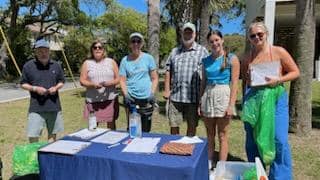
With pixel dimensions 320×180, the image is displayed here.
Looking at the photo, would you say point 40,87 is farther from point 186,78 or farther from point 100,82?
point 186,78

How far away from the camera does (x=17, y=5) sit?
87.2ft

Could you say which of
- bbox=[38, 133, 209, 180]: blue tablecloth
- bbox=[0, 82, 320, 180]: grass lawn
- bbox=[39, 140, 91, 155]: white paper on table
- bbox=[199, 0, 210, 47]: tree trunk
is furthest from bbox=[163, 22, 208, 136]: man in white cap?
bbox=[199, 0, 210, 47]: tree trunk

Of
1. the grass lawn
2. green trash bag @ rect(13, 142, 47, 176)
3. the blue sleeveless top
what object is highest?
the blue sleeveless top

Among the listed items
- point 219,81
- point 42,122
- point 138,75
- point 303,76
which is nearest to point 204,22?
point 303,76

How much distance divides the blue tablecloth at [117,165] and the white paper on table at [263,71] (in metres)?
1.15

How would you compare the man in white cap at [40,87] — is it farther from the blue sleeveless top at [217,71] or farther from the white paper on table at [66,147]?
the blue sleeveless top at [217,71]

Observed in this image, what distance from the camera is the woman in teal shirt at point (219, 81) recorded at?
510 centimetres

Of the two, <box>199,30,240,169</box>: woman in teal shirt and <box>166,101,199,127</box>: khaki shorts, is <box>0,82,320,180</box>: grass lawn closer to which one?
<box>166,101,199,127</box>: khaki shorts

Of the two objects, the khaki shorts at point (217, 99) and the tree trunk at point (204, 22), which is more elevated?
the tree trunk at point (204, 22)

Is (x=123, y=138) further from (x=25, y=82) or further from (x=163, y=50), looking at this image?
(x=163, y=50)

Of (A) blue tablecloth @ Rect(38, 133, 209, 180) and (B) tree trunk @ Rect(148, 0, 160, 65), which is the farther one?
(B) tree trunk @ Rect(148, 0, 160, 65)

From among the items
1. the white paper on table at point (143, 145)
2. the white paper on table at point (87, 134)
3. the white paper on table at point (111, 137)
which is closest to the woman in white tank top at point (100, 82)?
the white paper on table at point (87, 134)

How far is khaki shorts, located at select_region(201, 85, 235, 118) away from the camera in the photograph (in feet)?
17.0

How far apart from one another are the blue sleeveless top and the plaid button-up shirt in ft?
0.77
